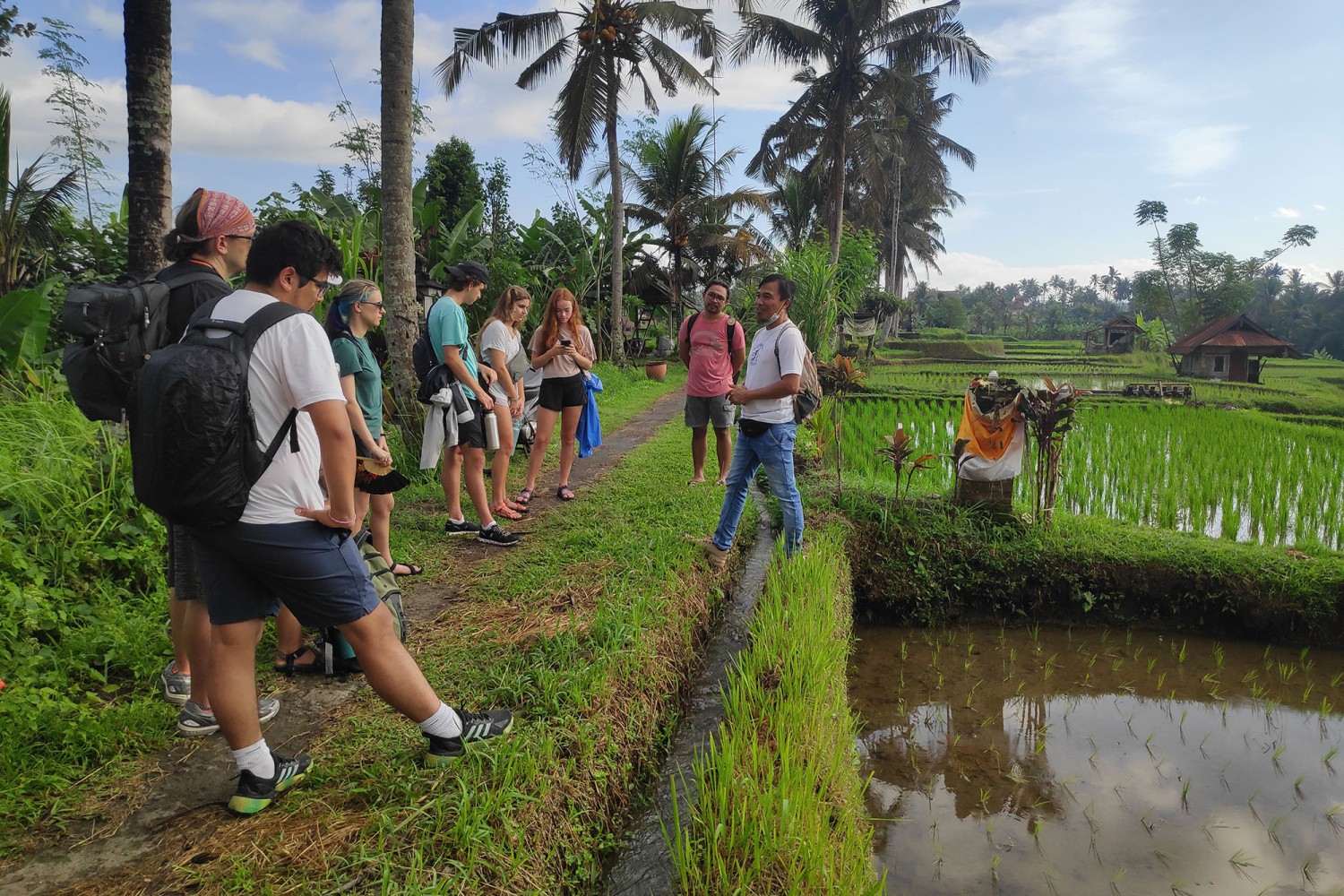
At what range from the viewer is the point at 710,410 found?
208 inches

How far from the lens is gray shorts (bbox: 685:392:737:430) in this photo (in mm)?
5254

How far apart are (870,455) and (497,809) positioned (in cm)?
656

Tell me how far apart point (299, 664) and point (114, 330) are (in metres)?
1.32

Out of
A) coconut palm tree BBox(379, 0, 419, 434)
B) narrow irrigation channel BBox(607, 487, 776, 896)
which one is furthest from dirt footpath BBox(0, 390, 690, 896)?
coconut palm tree BBox(379, 0, 419, 434)

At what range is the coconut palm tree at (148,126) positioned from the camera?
3615 millimetres

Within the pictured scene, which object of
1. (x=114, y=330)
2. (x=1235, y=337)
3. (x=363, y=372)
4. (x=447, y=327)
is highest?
(x=1235, y=337)

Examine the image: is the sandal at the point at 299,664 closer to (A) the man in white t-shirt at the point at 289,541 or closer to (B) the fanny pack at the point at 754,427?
(A) the man in white t-shirt at the point at 289,541

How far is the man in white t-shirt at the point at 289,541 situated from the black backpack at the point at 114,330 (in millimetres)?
475

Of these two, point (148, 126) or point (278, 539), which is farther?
point (148, 126)

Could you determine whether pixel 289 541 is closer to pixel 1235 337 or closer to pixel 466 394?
pixel 466 394

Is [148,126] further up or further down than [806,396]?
further up

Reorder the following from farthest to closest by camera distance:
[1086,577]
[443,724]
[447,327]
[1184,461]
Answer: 1. [1184,461]
2. [1086,577]
3. [447,327]
4. [443,724]

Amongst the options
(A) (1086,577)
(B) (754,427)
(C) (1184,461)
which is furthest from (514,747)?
(C) (1184,461)

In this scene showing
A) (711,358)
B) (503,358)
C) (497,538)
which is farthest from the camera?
(711,358)
